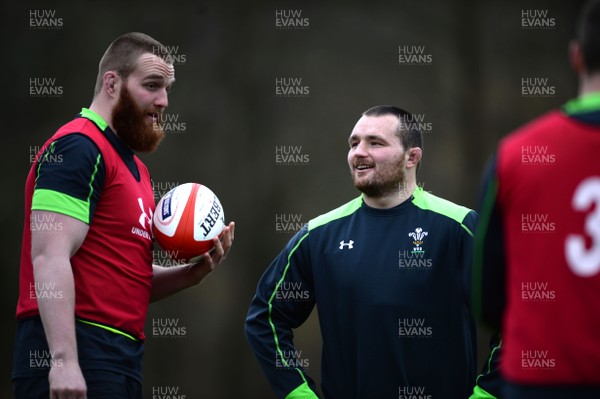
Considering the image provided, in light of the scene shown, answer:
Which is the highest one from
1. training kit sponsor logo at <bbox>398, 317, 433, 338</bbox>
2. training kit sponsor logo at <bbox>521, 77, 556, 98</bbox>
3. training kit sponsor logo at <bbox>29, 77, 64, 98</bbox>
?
training kit sponsor logo at <bbox>29, 77, 64, 98</bbox>

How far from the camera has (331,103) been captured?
712 cm

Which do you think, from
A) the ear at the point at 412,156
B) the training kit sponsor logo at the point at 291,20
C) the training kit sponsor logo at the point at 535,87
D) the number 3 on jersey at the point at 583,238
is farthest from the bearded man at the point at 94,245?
the training kit sponsor logo at the point at 535,87

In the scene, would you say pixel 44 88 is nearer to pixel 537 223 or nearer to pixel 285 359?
pixel 285 359

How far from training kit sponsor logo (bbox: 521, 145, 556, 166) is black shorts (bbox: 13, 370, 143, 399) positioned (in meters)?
1.81

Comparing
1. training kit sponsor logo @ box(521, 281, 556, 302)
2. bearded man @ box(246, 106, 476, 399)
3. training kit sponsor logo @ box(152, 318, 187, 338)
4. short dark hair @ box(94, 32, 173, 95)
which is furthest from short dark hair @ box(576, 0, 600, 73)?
training kit sponsor logo @ box(152, 318, 187, 338)

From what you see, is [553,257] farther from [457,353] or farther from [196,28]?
[196,28]

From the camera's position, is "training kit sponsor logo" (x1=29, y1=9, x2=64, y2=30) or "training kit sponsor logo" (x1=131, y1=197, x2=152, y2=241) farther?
"training kit sponsor logo" (x1=29, y1=9, x2=64, y2=30)

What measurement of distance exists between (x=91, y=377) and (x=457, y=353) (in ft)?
5.39

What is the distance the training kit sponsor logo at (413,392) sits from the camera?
12.4 feet

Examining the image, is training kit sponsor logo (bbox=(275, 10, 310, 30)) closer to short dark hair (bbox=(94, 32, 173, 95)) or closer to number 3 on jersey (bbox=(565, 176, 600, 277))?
short dark hair (bbox=(94, 32, 173, 95))

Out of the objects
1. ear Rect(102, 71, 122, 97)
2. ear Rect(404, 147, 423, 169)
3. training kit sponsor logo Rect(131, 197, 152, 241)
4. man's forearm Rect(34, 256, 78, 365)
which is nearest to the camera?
man's forearm Rect(34, 256, 78, 365)

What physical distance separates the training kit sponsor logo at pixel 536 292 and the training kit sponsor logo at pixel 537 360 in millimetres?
134

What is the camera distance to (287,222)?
7004 millimetres

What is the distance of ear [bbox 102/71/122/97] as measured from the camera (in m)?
3.56
